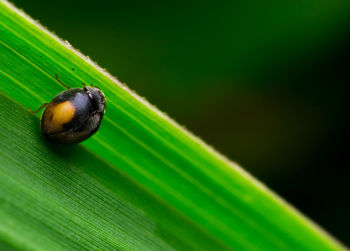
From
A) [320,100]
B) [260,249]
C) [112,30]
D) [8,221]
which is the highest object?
[320,100]

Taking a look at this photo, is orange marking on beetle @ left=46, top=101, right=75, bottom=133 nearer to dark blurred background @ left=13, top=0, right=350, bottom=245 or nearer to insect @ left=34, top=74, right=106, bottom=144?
insect @ left=34, top=74, right=106, bottom=144

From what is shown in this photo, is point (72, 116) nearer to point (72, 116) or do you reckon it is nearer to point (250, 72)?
point (72, 116)

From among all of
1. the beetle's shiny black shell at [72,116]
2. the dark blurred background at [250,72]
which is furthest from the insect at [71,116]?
the dark blurred background at [250,72]

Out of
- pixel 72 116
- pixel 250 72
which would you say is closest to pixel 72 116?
pixel 72 116

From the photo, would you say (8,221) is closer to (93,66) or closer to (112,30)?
(93,66)

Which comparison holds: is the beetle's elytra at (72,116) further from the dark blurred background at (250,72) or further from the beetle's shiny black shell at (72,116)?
the dark blurred background at (250,72)

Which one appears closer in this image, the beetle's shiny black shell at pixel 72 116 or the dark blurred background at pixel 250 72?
the beetle's shiny black shell at pixel 72 116

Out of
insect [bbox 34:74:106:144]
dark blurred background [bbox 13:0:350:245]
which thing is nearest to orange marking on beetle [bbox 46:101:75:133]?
insect [bbox 34:74:106:144]

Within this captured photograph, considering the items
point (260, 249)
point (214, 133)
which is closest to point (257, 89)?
point (214, 133)
